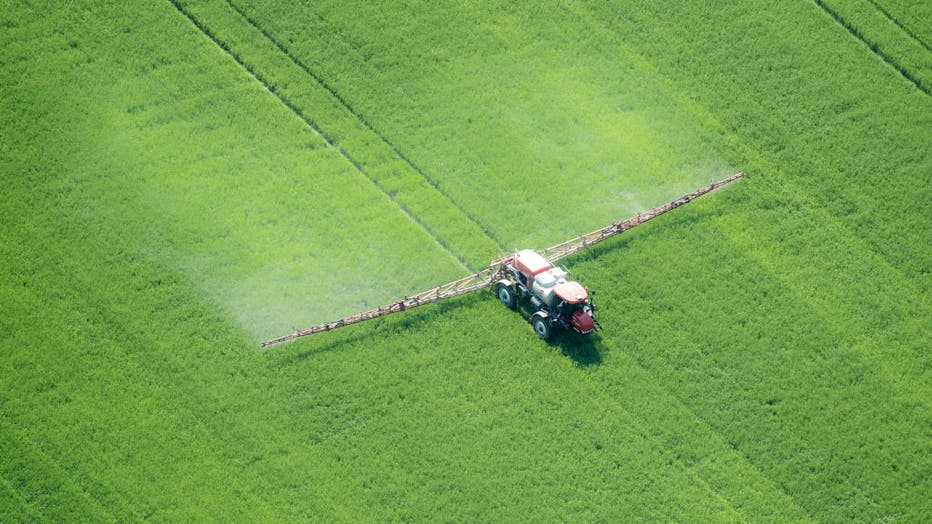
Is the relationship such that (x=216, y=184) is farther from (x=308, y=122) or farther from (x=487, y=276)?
(x=487, y=276)

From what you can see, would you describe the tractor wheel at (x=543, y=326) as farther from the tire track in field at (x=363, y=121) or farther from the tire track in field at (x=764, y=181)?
the tire track in field at (x=363, y=121)

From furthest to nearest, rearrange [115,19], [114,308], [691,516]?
[115,19] → [114,308] → [691,516]

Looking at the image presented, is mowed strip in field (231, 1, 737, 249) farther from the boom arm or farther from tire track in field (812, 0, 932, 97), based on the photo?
tire track in field (812, 0, 932, 97)

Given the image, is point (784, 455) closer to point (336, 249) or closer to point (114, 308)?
point (336, 249)

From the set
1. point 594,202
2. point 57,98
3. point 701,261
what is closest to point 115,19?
point 57,98

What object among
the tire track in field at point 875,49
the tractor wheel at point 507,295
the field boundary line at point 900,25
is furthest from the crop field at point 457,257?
the tractor wheel at point 507,295

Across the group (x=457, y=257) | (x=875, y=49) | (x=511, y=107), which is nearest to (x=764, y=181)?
(x=875, y=49)
